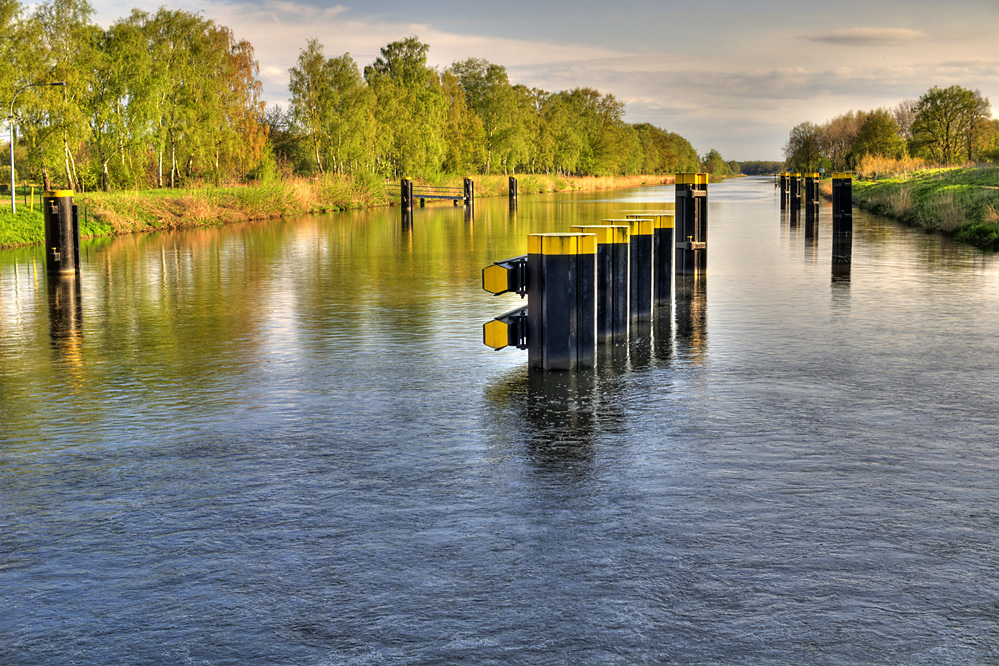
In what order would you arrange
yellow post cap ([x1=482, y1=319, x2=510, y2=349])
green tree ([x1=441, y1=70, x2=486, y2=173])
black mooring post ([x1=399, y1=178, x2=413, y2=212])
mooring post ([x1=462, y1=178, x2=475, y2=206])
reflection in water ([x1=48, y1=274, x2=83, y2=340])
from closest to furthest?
yellow post cap ([x1=482, y1=319, x2=510, y2=349]) < reflection in water ([x1=48, y1=274, x2=83, y2=340]) < black mooring post ([x1=399, y1=178, x2=413, y2=212]) < mooring post ([x1=462, y1=178, x2=475, y2=206]) < green tree ([x1=441, y1=70, x2=486, y2=173])

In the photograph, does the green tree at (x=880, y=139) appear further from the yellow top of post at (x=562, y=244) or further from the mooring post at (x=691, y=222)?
the yellow top of post at (x=562, y=244)

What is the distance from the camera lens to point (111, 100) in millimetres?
49094

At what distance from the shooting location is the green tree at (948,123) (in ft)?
335

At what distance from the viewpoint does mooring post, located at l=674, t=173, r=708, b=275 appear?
1919 cm

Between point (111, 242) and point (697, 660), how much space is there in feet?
98.9

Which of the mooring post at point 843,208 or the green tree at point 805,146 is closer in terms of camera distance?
the mooring post at point 843,208

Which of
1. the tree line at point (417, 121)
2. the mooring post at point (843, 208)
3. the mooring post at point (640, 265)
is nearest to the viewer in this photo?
the mooring post at point (640, 265)

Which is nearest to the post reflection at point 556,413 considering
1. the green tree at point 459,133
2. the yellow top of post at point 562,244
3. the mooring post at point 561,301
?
the mooring post at point 561,301

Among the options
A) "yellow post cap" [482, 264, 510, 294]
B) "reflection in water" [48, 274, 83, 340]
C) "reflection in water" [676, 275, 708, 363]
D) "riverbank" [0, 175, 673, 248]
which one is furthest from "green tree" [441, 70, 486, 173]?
"yellow post cap" [482, 264, 510, 294]

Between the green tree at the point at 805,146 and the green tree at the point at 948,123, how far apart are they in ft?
52.0

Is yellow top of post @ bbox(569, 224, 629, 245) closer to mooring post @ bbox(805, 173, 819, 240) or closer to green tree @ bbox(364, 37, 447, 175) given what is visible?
mooring post @ bbox(805, 173, 819, 240)

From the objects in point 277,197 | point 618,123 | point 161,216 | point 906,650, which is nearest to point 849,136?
point 618,123

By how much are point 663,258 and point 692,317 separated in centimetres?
135

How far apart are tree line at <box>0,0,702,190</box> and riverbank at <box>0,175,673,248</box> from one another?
9.03ft
